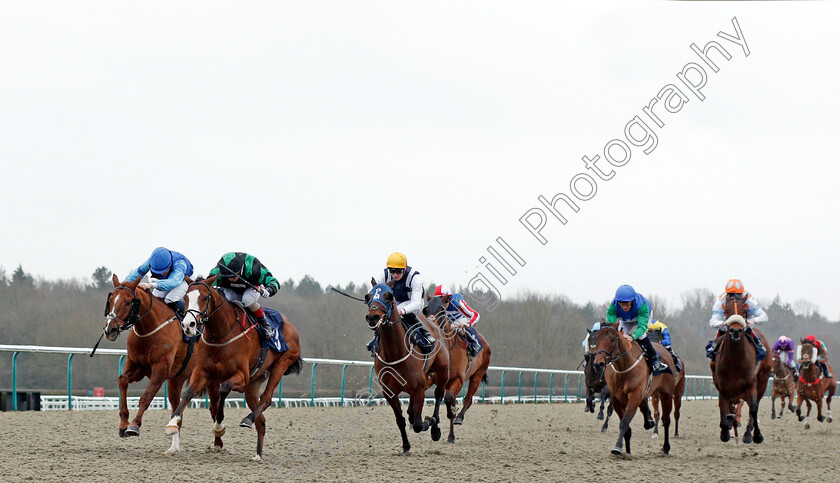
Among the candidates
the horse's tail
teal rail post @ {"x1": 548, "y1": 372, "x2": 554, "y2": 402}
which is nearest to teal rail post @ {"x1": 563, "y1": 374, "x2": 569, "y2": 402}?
teal rail post @ {"x1": 548, "y1": 372, "x2": 554, "y2": 402}

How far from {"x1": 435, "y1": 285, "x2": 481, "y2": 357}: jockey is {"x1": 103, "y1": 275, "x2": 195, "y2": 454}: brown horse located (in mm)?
4376

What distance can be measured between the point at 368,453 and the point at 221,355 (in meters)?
2.35

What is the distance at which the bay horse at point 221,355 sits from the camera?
932 centimetres

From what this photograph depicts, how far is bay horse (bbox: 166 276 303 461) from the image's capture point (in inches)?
367

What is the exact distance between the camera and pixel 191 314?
355 inches

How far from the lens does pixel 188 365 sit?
10.7 metres

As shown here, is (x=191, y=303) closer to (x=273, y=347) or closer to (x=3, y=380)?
(x=273, y=347)

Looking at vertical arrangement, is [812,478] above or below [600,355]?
below

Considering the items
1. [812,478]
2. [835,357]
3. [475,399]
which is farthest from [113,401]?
[835,357]

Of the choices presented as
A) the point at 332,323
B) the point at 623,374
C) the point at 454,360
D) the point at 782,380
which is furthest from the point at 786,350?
the point at 332,323

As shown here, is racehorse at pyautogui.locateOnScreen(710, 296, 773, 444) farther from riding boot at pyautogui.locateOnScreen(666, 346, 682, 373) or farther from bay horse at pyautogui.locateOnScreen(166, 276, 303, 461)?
bay horse at pyautogui.locateOnScreen(166, 276, 303, 461)

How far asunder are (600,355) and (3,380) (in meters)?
11.4

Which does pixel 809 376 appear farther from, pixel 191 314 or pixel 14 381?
pixel 14 381

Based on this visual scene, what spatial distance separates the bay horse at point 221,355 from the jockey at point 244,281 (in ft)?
0.55
